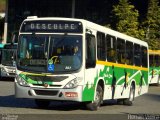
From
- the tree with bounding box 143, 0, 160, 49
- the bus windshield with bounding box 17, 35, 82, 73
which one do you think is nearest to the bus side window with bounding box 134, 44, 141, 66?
the bus windshield with bounding box 17, 35, 82, 73

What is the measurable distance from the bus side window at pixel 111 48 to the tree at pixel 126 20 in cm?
3326

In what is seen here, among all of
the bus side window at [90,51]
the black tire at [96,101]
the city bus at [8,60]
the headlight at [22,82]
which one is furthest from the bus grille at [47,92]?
the city bus at [8,60]

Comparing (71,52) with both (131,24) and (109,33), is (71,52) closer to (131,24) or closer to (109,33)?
(109,33)

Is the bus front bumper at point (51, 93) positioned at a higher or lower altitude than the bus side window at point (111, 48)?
lower

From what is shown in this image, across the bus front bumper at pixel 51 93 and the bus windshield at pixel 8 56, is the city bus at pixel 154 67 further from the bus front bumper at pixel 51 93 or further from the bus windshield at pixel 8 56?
the bus front bumper at pixel 51 93

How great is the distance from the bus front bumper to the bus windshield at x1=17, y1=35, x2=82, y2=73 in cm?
58

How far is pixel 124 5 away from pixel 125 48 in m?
32.8

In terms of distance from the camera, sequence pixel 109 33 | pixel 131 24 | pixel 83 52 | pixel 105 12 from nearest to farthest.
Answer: pixel 83 52, pixel 109 33, pixel 131 24, pixel 105 12

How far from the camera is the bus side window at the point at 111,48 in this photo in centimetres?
1871

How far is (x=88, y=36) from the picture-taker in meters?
16.8

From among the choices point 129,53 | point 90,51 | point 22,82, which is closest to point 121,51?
point 129,53

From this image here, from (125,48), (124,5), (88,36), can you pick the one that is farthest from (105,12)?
(88,36)

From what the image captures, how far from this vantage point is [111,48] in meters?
19.1

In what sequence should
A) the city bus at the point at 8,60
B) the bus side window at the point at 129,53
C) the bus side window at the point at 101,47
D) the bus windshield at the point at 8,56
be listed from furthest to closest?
the bus windshield at the point at 8,56, the city bus at the point at 8,60, the bus side window at the point at 129,53, the bus side window at the point at 101,47
